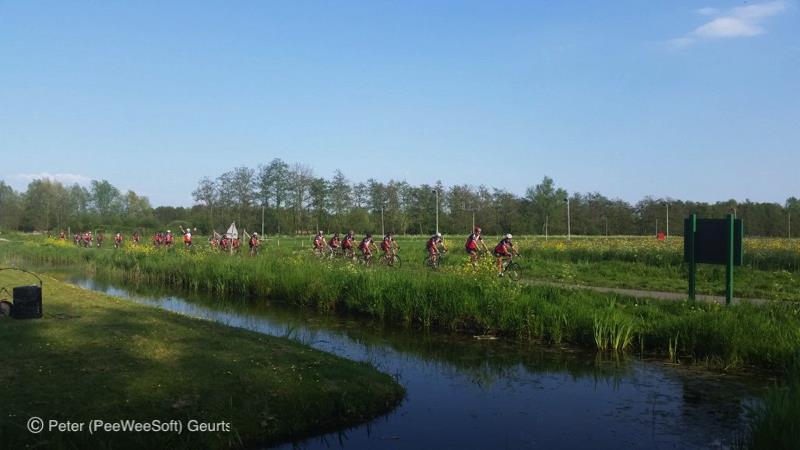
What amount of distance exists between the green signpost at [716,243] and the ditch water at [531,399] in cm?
321

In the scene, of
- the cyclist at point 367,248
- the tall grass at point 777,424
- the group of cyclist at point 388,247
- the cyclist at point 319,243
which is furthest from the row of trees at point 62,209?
the tall grass at point 777,424

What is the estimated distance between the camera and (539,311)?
1262 cm

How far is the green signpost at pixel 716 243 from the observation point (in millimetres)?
12086

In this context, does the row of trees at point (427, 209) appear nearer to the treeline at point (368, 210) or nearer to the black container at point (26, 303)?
the treeline at point (368, 210)

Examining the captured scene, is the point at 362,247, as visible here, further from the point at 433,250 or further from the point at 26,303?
the point at 26,303

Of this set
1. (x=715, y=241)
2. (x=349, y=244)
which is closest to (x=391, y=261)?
(x=349, y=244)

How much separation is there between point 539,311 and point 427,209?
61.9m

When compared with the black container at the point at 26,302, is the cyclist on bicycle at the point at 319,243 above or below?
above

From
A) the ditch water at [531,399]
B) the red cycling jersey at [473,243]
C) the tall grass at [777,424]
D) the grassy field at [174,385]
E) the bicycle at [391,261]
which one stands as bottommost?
the ditch water at [531,399]

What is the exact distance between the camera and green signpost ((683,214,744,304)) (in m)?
12.1

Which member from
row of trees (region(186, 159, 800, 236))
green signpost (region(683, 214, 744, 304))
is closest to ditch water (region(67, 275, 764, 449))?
green signpost (region(683, 214, 744, 304))

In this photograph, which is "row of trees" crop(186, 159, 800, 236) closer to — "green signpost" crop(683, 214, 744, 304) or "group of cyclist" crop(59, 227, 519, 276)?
"group of cyclist" crop(59, 227, 519, 276)

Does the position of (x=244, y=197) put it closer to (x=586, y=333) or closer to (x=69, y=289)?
(x=69, y=289)

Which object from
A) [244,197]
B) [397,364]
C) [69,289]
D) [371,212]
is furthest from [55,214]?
[397,364]
